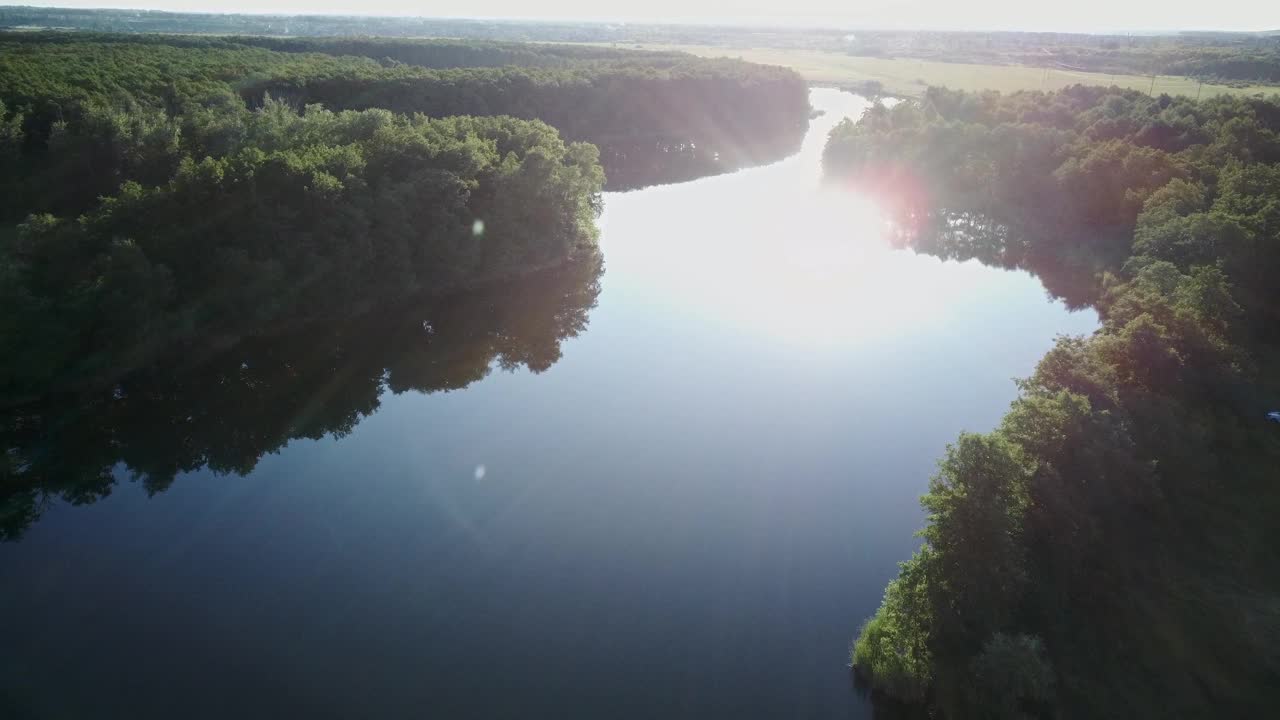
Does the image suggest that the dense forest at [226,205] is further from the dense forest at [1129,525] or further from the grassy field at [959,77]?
the grassy field at [959,77]

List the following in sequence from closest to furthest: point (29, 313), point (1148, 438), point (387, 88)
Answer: point (1148, 438), point (29, 313), point (387, 88)

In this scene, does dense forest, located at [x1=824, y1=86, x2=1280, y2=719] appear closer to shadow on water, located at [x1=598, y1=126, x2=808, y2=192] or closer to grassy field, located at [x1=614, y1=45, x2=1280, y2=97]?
shadow on water, located at [x1=598, y1=126, x2=808, y2=192]

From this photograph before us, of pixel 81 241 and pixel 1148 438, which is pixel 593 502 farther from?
pixel 81 241

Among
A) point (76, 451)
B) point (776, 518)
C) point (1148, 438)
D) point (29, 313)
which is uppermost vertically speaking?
point (1148, 438)

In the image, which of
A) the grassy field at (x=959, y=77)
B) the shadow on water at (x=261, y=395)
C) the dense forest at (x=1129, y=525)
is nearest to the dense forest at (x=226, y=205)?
the shadow on water at (x=261, y=395)

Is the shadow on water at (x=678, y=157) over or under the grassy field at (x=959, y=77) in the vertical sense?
under

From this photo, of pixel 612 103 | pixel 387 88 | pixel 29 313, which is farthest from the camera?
pixel 612 103

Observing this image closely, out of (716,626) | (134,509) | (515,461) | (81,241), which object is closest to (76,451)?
(134,509)
